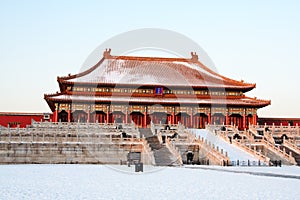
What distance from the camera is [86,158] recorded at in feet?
120

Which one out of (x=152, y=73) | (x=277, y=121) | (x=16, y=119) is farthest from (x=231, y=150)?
(x=16, y=119)

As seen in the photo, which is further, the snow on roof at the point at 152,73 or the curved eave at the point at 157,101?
the snow on roof at the point at 152,73

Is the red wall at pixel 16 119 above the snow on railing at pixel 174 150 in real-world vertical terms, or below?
above

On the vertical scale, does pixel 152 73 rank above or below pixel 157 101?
above

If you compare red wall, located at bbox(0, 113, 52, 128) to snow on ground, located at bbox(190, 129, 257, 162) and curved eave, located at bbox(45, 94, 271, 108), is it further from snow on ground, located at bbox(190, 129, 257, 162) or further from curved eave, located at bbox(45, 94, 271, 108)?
snow on ground, located at bbox(190, 129, 257, 162)

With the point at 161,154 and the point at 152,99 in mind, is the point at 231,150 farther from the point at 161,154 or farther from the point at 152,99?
the point at 152,99

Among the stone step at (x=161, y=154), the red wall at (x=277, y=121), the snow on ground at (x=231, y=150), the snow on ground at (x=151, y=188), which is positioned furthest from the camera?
the red wall at (x=277, y=121)

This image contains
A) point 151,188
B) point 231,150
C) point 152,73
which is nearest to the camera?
point 151,188

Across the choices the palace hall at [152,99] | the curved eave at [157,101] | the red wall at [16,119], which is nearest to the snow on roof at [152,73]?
the palace hall at [152,99]

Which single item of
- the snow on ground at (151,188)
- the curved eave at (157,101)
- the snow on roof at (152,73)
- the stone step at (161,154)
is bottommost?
the snow on ground at (151,188)

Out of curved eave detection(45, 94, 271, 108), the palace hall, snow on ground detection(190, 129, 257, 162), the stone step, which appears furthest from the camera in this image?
the palace hall

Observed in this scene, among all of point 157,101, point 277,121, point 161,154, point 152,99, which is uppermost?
point 152,99

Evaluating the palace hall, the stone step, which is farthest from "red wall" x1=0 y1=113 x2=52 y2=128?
the stone step

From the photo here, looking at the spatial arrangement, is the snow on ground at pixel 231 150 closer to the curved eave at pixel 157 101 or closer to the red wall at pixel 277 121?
the curved eave at pixel 157 101
